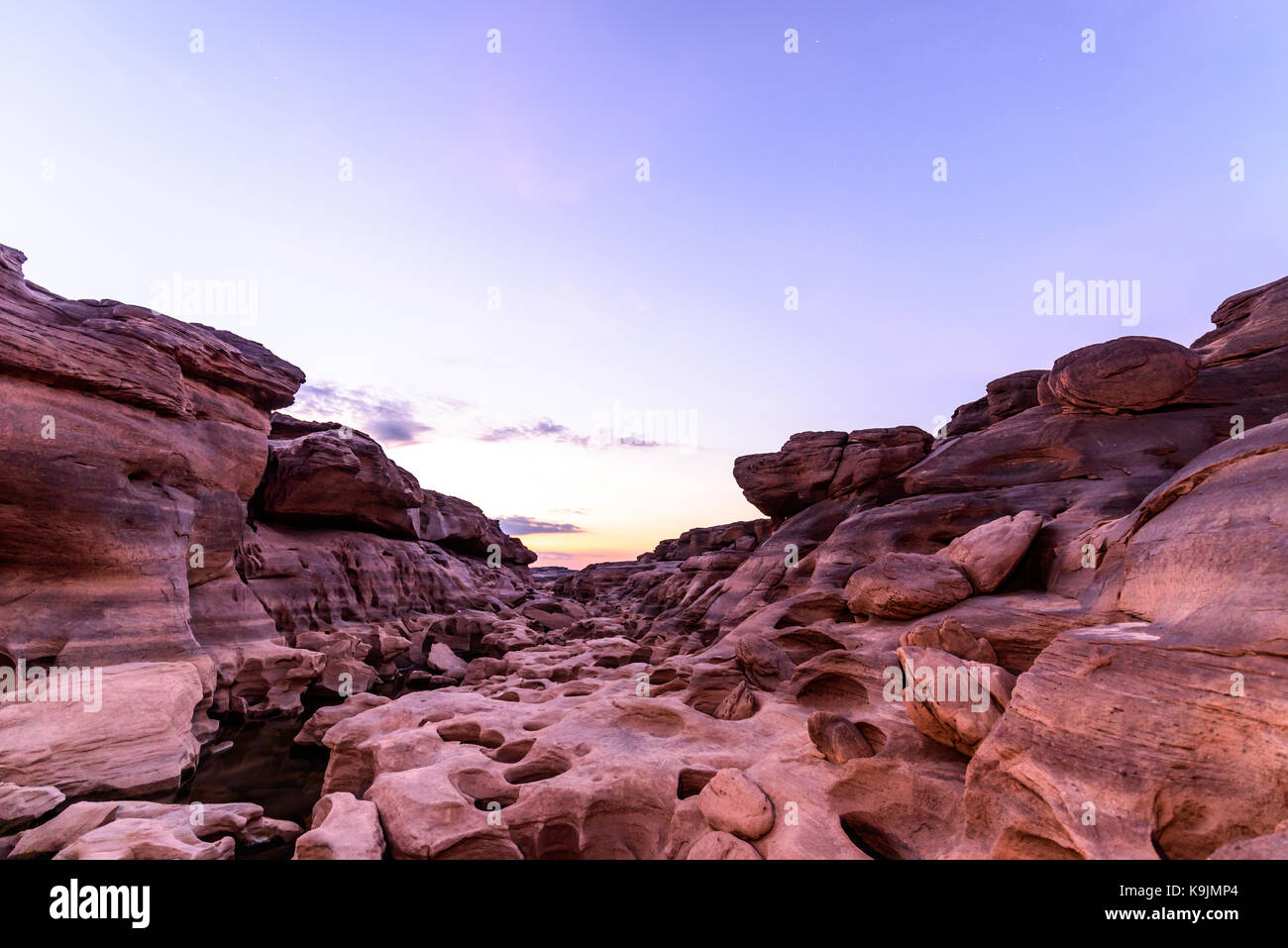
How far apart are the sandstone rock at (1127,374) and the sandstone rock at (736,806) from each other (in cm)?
1300

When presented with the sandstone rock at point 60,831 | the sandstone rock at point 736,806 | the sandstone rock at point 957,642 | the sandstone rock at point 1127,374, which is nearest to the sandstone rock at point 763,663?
the sandstone rock at point 957,642

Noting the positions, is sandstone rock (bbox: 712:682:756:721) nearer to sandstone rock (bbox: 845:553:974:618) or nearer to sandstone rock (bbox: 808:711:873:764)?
sandstone rock (bbox: 808:711:873:764)

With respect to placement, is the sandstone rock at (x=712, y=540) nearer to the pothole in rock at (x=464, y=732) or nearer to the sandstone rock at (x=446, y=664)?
the sandstone rock at (x=446, y=664)

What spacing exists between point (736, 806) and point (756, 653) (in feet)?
17.3

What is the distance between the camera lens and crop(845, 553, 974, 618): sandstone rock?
29.9 ft

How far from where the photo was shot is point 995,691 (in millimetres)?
5719

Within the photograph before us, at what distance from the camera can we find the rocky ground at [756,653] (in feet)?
14.6

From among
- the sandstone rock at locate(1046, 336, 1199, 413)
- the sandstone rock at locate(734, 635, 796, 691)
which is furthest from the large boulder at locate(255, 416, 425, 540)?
the sandstone rock at locate(1046, 336, 1199, 413)

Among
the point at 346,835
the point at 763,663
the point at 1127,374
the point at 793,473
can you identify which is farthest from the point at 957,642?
the point at 793,473

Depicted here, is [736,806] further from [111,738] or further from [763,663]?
[111,738]

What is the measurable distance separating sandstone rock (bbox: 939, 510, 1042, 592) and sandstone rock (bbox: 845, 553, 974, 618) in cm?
26

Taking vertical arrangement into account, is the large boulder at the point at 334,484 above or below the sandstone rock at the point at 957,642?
above

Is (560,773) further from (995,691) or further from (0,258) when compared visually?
(0,258)
